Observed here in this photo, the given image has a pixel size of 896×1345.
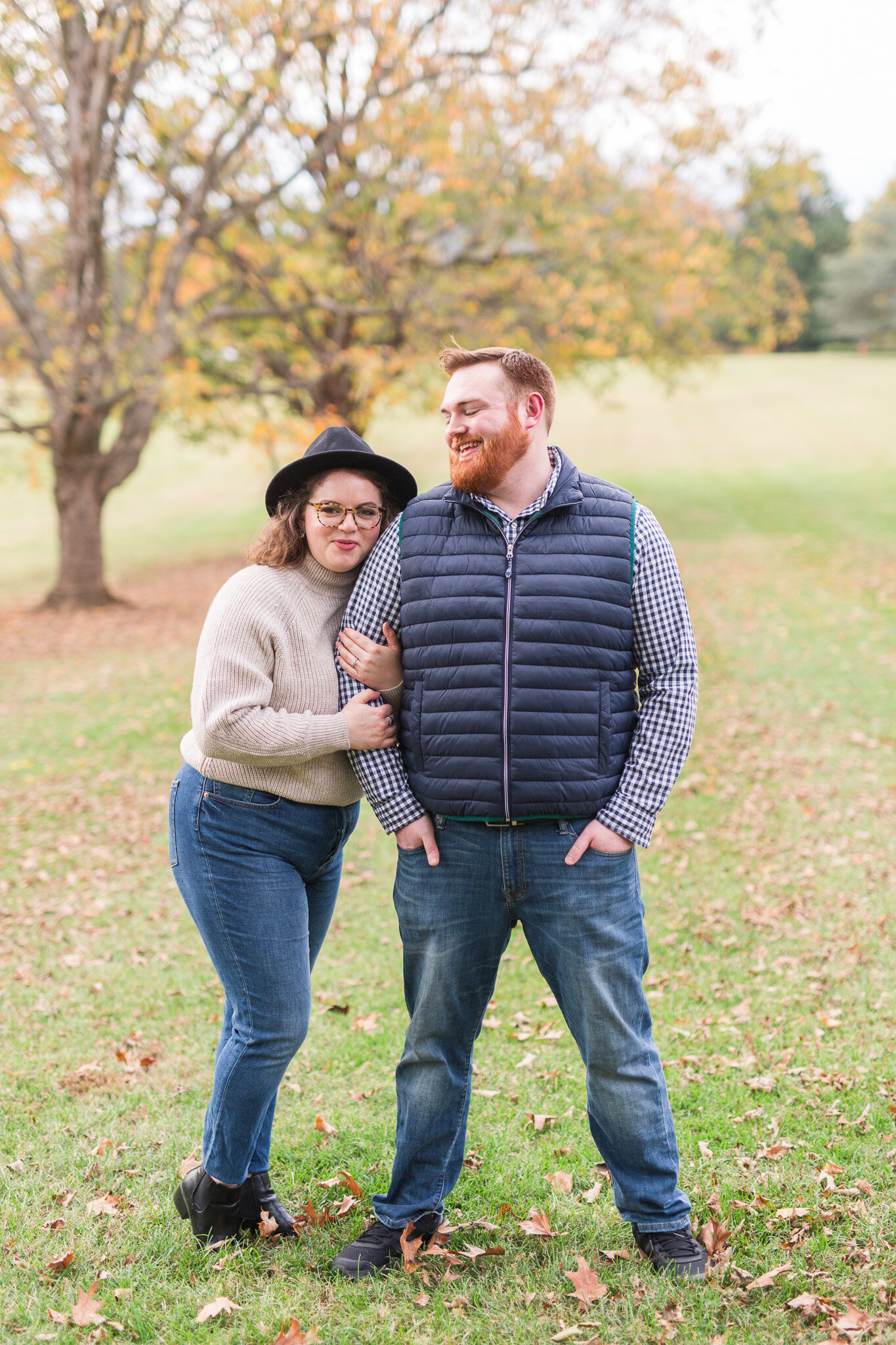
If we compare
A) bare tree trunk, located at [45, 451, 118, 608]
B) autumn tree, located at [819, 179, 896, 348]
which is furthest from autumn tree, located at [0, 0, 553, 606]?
autumn tree, located at [819, 179, 896, 348]

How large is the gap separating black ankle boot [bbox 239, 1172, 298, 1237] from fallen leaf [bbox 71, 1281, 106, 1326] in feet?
1.64

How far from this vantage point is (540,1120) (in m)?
4.21

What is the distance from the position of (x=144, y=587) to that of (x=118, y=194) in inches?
278

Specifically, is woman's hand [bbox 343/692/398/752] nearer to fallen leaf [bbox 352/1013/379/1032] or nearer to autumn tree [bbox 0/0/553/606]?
fallen leaf [bbox 352/1013/379/1032]

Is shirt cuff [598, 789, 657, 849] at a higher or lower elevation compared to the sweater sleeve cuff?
lower

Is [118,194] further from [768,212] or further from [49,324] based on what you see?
[768,212]

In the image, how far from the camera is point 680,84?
1454 centimetres

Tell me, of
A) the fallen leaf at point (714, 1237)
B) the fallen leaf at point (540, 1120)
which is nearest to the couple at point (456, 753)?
the fallen leaf at point (714, 1237)

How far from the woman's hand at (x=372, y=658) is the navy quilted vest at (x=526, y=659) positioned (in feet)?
0.22

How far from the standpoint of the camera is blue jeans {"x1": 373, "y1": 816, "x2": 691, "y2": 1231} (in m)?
3.03

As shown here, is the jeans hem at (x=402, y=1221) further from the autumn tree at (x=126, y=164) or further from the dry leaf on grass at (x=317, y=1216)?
the autumn tree at (x=126, y=164)

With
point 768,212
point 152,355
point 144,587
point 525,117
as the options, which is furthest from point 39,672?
point 768,212

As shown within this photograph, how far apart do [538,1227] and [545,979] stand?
1006 millimetres

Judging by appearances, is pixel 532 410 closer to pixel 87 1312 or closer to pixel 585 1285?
pixel 585 1285
